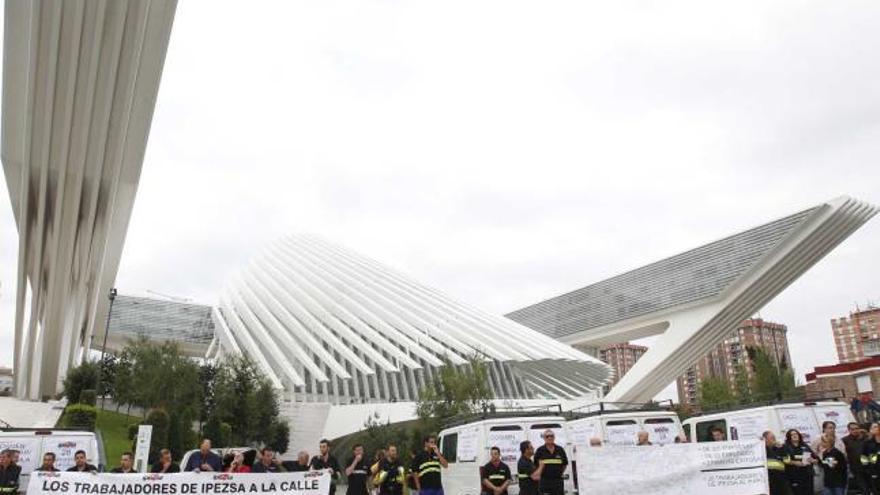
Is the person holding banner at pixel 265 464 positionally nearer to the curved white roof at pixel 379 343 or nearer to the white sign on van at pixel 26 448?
the white sign on van at pixel 26 448

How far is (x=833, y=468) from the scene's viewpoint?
9.24 meters

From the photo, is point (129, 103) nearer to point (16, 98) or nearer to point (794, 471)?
point (16, 98)

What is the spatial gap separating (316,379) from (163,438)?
43.2 feet

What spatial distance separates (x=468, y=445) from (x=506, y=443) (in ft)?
2.21

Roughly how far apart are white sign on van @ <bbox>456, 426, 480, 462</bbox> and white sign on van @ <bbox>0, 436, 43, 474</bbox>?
665 centimetres

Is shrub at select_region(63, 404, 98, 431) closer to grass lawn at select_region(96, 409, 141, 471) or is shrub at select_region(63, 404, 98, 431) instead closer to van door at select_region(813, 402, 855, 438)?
grass lawn at select_region(96, 409, 141, 471)

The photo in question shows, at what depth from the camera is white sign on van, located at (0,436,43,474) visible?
31.6ft

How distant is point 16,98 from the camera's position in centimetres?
2520

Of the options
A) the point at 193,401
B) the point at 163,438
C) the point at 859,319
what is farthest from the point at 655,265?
the point at 859,319

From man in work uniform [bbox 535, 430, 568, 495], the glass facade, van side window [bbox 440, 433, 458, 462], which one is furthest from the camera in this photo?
the glass facade

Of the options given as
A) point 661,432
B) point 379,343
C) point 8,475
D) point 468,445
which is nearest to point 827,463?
point 661,432

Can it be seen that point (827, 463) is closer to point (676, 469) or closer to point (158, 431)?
point (676, 469)

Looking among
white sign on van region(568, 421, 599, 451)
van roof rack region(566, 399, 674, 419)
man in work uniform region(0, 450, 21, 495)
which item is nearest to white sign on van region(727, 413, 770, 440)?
van roof rack region(566, 399, 674, 419)

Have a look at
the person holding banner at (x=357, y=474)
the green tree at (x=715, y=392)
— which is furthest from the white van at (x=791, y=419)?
the green tree at (x=715, y=392)
